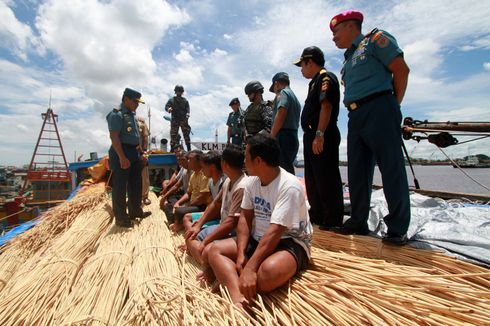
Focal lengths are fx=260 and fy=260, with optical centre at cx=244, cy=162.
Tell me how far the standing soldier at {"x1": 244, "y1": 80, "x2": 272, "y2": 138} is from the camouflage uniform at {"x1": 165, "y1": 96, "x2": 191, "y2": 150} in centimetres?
415

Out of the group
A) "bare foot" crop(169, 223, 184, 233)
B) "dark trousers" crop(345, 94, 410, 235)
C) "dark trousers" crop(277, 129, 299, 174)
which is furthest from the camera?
"bare foot" crop(169, 223, 184, 233)

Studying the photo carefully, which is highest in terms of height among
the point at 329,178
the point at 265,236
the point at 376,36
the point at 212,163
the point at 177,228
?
the point at 376,36

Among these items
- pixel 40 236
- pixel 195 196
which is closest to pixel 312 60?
pixel 195 196

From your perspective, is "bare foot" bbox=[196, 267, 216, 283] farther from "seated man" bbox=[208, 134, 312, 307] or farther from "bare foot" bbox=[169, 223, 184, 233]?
"bare foot" bbox=[169, 223, 184, 233]

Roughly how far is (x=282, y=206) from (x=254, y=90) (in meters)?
2.52

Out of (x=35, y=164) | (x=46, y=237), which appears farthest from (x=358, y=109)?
(x=35, y=164)

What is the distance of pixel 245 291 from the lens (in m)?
1.35

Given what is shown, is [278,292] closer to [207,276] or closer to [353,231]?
[207,276]

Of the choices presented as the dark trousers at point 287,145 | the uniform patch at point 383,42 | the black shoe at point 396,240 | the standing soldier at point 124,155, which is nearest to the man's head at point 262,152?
the black shoe at point 396,240

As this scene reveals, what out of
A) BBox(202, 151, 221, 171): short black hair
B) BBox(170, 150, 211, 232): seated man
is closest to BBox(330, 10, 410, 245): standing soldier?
BBox(202, 151, 221, 171): short black hair

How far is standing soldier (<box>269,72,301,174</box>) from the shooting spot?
2.80m

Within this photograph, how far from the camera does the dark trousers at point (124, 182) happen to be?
3383mm

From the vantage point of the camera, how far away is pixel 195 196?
3523 millimetres

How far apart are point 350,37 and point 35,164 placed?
2006cm
